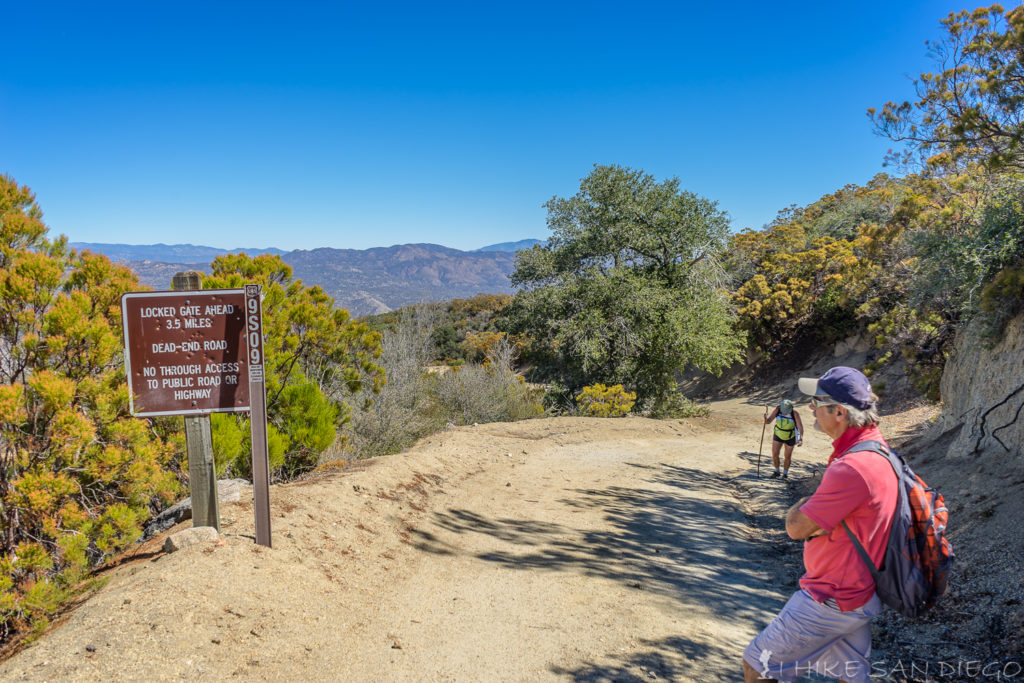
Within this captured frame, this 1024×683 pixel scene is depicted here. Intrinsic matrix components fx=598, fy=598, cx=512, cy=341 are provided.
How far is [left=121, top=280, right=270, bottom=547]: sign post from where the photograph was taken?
428 centimetres

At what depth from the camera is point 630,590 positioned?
15.6ft

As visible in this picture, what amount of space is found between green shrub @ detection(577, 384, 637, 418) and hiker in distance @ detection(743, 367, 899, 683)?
12.9 meters

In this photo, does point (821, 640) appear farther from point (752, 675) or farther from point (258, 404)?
point (258, 404)

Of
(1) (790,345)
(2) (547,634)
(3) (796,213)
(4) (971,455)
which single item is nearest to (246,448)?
(2) (547,634)

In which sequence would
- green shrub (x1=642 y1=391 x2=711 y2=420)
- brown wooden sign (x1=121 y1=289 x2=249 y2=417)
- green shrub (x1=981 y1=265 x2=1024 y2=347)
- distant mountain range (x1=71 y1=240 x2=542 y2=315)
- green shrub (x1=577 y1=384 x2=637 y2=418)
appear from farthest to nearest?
distant mountain range (x1=71 y1=240 x2=542 y2=315) → green shrub (x1=642 y1=391 x2=711 y2=420) → green shrub (x1=577 y1=384 x2=637 y2=418) → green shrub (x1=981 y1=265 x2=1024 y2=347) → brown wooden sign (x1=121 y1=289 x2=249 y2=417)

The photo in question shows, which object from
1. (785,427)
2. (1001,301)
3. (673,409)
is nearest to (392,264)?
(673,409)

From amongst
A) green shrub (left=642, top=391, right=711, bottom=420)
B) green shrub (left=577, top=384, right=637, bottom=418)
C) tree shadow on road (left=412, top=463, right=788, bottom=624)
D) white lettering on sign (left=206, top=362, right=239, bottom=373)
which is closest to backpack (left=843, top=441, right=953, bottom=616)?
tree shadow on road (left=412, top=463, right=788, bottom=624)

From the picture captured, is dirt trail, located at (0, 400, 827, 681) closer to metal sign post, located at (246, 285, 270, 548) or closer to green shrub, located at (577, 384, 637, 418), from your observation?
metal sign post, located at (246, 285, 270, 548)

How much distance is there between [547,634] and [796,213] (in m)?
42.7

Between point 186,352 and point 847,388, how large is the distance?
4.23m

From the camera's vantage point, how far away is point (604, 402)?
1589cm

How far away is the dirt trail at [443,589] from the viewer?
347 cm

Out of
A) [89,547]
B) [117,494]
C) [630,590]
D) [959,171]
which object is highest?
[959,171]

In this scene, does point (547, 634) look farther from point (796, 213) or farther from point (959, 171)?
point (796, 213)
